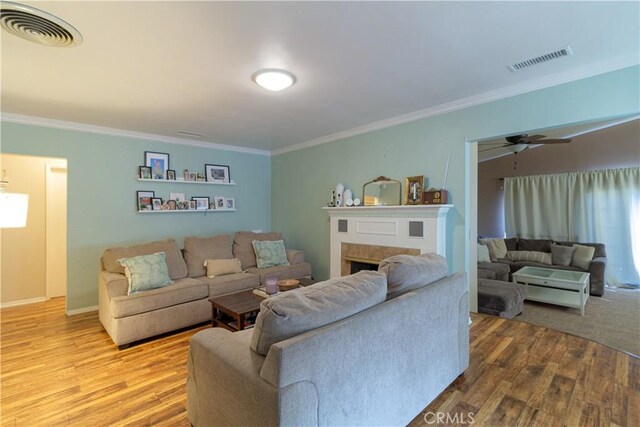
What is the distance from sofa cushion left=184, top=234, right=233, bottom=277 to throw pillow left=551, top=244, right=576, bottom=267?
5.57 meters

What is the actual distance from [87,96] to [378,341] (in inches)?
133

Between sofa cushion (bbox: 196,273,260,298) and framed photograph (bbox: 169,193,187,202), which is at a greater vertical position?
framed photograph (bbox: 169,193,187,202)

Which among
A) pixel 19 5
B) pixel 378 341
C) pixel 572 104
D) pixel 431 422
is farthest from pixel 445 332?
pixel 19 5

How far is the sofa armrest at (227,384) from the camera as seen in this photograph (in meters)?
1.16

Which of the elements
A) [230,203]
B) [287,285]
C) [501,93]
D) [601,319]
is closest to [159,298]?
[287,285]

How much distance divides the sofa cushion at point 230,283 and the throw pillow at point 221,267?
80 mm

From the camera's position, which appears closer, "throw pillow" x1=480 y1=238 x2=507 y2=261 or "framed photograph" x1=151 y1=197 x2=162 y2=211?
"framed photograph" x1=151 y1=197 x2=162 y2=211

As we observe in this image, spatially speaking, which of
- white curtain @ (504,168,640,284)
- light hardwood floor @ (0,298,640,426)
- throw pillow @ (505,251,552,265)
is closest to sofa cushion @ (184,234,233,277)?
light hardwood floor @ (0,298,640,426)

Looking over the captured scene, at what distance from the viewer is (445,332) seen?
1975 millimetres

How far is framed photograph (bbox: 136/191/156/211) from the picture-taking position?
163 inches

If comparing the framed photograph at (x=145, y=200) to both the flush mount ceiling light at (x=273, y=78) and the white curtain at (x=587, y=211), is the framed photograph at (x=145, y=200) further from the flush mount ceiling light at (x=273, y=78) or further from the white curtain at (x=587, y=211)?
the white curtain at (x=587, y=211)

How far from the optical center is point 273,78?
242 centimetres

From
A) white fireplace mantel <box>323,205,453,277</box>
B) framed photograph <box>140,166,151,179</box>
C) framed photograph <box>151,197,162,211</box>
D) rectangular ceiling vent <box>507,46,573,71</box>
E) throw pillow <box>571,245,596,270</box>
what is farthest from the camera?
throw pillow <box>571,245,596,270</box>

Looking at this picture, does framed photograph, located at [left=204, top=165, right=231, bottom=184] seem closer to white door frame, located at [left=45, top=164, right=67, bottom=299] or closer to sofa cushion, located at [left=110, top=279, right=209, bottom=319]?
sofa cushion, located at [left=110, top=279, right=209, bottom=319]
